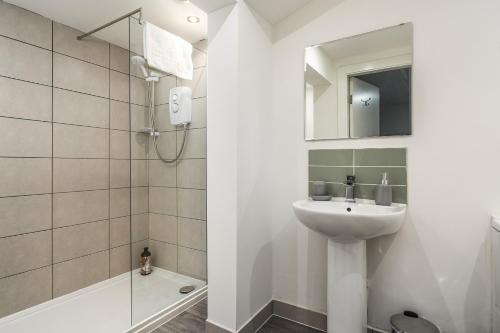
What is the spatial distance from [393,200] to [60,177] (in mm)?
2467

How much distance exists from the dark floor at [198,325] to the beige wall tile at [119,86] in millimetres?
1998

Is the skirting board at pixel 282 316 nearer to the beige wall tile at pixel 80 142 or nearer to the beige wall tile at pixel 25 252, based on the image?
the beige wall tile at pixel 25 252

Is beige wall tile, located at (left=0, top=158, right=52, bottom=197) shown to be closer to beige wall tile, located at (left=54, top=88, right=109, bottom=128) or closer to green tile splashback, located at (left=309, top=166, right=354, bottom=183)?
beige wall tile, located at (left=54, top=88, right=109, bottom=128)

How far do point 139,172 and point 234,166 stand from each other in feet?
2.99

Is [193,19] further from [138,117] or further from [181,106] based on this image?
[138,117]

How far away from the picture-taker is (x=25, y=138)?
73.8 inches

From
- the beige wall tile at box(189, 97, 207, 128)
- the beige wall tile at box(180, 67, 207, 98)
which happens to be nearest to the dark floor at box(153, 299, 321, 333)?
the beige wall tile at box(189, 97, 207, 128)

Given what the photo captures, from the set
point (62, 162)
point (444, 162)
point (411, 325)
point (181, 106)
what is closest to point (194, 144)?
point (181, 106)

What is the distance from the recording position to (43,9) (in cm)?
186

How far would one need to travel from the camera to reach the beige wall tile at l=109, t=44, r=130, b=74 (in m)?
2.39

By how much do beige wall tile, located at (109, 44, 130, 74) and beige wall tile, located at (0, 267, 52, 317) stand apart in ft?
5.93

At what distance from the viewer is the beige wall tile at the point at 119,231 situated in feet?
7.91

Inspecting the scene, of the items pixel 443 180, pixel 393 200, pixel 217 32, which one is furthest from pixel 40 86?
pixel 443 180

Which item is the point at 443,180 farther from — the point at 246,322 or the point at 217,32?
the point at 217,32
